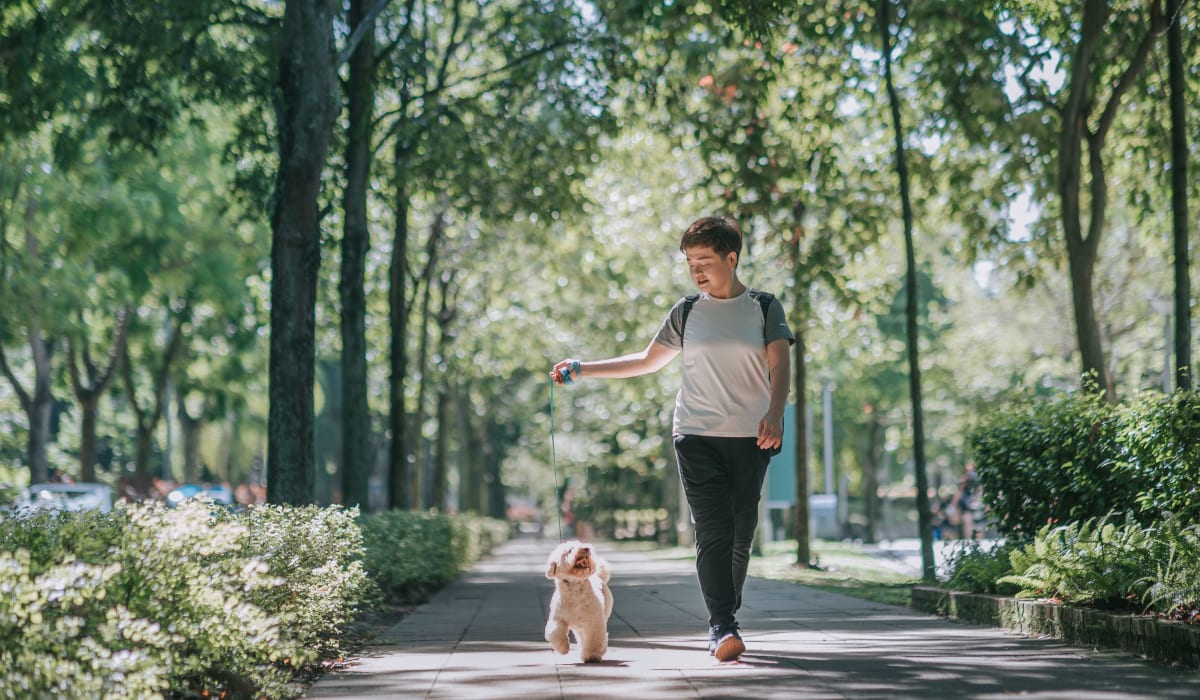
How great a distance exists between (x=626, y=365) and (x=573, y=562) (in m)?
1.15

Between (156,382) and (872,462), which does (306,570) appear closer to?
(156,382)

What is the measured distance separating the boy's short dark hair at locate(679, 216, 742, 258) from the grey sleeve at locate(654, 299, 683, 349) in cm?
44

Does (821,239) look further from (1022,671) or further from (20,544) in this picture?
(20,544)

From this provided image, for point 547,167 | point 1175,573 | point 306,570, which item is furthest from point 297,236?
point 547,167

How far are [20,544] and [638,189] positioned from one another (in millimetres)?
27483

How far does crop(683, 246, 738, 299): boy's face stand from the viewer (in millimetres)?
6953

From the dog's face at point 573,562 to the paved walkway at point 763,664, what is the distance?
50 cm

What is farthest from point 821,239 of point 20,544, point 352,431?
point 20,544

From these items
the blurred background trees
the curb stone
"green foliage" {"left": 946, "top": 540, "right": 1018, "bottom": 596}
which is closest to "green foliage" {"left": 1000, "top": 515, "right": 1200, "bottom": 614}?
the curb stone

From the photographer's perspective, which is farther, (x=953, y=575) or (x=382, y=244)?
(x=382, y=244)

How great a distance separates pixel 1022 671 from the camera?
6.49 meters

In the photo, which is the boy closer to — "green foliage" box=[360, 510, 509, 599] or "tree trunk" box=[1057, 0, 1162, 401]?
"green foliage" box=[360, 510, 509, 599]

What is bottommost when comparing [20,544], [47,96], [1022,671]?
[1022,671]

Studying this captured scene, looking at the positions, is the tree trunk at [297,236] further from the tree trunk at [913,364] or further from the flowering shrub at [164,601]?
the tree trunk at [913,364]
